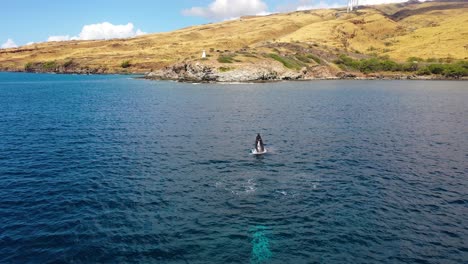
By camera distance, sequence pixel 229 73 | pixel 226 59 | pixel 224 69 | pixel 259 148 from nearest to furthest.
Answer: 1. pixel 259 148
2. pixel 229 73
3. pixel 224 69
4. pixel 226 59

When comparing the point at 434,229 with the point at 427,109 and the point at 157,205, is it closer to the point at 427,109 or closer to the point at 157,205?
the point at 157,205

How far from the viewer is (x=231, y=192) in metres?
36.2

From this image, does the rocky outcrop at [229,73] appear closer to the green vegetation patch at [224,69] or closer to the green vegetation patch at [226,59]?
the green vegetation patch at [224,69]

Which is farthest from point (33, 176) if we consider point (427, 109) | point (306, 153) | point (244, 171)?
point (427, 109)

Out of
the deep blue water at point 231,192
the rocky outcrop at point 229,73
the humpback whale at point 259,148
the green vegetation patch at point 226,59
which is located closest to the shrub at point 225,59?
the green vegetation patch at point 226,59

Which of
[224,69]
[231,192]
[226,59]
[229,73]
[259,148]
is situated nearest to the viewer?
[231,192]

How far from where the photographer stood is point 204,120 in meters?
75.1

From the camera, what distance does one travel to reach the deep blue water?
2614 centimetres

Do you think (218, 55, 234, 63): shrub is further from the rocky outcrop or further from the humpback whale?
the humpback whale

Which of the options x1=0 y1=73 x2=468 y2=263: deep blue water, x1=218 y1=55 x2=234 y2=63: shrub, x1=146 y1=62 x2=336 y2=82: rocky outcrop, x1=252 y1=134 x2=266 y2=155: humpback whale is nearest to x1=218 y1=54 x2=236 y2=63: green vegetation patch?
x1=218 y1=55 x2=234 y2=63: shrub

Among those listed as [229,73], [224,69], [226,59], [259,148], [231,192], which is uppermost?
[226,59]

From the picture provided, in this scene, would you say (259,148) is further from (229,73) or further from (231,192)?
(229,73)

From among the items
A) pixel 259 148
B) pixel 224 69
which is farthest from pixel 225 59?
pixel 259 148

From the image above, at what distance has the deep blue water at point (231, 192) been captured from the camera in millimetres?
26141
